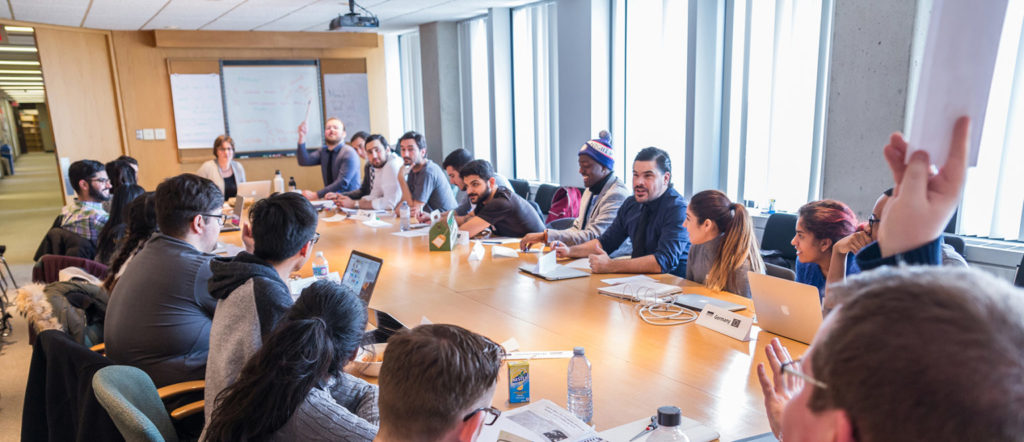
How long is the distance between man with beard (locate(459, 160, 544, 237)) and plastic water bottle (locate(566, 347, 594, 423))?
266 cm

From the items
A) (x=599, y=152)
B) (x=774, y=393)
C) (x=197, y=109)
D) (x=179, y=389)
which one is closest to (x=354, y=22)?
(x=599, y=152)

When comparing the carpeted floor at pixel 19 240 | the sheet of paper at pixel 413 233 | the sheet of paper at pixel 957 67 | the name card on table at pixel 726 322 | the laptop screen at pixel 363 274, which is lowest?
the carpeted floor at pixel 19 240

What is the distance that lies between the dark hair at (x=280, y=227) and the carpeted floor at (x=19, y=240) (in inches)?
81.3

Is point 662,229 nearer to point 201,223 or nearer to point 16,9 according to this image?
point 201,223

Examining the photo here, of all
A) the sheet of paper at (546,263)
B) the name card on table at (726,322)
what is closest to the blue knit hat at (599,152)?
the sheet of paper at (546,263)

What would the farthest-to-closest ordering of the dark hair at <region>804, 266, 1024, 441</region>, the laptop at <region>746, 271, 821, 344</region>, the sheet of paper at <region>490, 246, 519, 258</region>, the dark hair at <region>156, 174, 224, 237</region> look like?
the sheet of paper at <region>490, 246, 519, 258</region> → the dark hair at <region>156, 174, 224, 237</region> → the laptop at <region>746, 271, 821, 344</region> → the dark hair at <region>804, 266, 1024, 441</region>

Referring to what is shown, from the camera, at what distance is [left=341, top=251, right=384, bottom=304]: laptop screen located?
2.79 metres

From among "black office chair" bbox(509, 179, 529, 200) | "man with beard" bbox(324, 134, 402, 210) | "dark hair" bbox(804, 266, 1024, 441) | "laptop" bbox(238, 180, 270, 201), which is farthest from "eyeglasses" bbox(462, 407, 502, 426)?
"laptop" bbox(238, 180, 270, 201)

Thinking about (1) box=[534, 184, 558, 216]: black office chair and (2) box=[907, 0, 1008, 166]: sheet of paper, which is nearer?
(2) box=[907, 0, 1008, 166]: sheet of paper

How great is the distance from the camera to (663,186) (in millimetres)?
3760

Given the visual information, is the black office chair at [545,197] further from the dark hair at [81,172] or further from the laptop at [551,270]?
the dark hair at [81,172]

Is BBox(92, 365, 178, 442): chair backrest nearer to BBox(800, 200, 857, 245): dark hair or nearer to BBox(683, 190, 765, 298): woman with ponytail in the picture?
BBox(683, 190, 765, 298): woman with ponytail

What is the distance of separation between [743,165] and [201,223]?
3.89 m

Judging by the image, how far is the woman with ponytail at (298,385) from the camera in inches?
54.8
